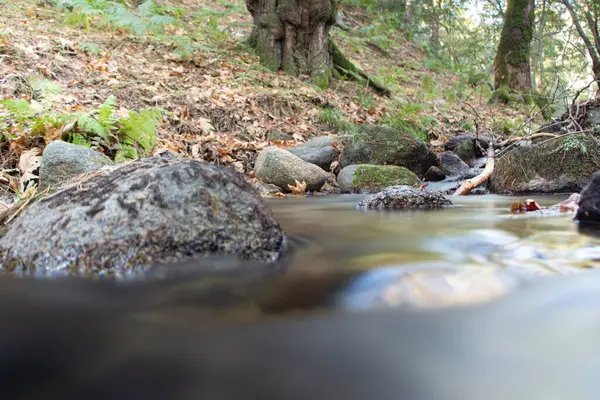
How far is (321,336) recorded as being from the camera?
1086 millimetres

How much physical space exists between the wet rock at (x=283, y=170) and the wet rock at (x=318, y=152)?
719mm

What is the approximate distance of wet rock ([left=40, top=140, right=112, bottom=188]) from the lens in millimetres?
3322

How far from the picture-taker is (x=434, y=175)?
21.9ft

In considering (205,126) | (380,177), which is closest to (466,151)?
(380,177)

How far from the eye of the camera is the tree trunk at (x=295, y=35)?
984 cm

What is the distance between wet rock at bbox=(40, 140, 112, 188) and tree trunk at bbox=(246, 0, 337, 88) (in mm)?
7159

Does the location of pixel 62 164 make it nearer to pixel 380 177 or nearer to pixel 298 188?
pixel 298 188

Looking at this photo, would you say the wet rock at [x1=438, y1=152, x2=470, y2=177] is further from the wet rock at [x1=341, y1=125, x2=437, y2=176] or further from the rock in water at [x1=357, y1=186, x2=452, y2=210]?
the rock in water at [x1=357, y1=186, x2=452, y2=210]

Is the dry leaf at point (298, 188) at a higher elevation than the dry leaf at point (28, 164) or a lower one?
lower

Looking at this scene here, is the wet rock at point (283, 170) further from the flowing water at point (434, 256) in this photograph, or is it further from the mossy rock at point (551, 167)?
the flowing water at point (434, 256)

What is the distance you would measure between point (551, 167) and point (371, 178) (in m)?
2.23

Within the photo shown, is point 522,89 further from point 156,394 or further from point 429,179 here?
point 156,394

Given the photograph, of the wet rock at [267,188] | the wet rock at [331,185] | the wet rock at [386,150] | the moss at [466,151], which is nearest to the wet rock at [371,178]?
the wet rock at [331,185]

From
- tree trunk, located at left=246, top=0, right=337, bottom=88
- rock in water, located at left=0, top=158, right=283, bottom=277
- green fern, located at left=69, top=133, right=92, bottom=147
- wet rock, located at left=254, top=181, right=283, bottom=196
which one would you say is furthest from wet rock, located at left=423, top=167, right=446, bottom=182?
rock in water, located at left=0, top=158, right=283, bottom=277
